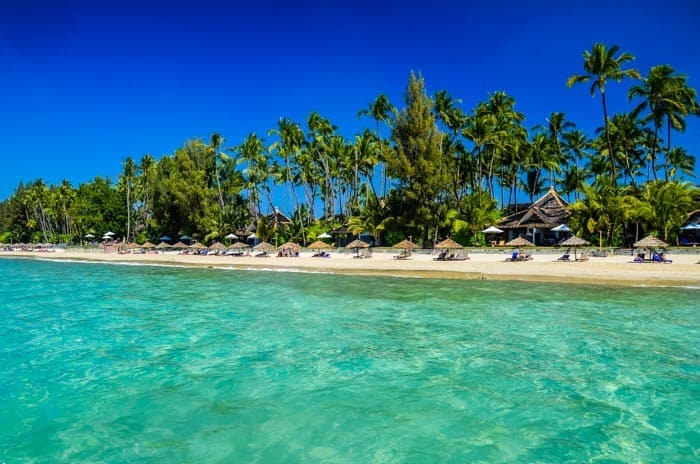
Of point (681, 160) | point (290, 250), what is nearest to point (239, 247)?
point (290, 250)

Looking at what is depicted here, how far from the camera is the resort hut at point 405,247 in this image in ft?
103

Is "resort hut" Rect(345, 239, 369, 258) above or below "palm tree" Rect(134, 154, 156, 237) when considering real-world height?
below

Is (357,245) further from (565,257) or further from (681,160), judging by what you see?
(681,160)

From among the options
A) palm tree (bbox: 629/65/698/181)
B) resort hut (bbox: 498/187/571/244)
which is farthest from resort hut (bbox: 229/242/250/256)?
palm tree (bbox: 629/65/698/181)

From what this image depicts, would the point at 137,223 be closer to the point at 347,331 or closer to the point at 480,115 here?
the point at 480,115

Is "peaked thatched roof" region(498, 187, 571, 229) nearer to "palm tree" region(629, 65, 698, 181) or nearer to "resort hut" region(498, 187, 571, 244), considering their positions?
"resort hut" region(498, 187, 571, 244)

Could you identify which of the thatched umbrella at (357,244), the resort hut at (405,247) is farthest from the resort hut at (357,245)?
the resort hut at (405,247)

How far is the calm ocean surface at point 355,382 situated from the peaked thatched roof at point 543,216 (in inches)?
913

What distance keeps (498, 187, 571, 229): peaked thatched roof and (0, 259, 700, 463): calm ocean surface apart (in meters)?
23.2

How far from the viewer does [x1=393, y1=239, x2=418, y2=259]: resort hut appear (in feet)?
103

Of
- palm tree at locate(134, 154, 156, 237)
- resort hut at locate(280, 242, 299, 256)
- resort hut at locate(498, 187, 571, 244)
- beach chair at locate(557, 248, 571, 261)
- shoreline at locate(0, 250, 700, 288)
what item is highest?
palm tree at locate(134, 154, 156, 237)

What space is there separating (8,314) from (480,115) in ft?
119

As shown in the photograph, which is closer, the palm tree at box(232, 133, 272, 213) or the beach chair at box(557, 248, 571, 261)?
the beach chair at box(557, 248, 571, 261)

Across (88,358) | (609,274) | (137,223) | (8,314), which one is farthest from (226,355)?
(137,223)
